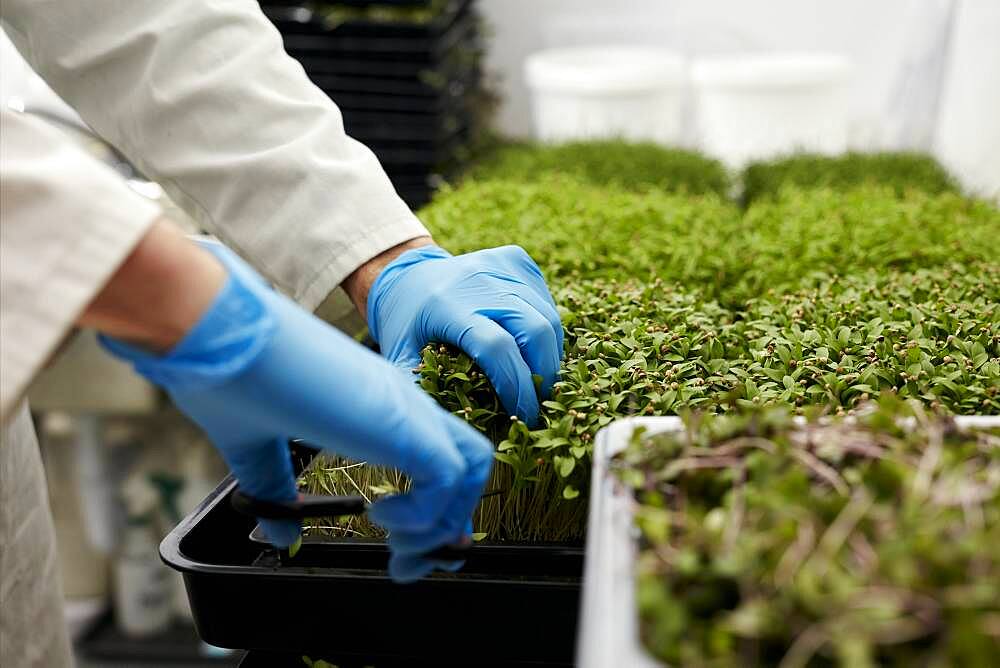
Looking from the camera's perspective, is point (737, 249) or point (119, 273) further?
point (737, 249)

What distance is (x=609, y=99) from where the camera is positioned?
303 cm

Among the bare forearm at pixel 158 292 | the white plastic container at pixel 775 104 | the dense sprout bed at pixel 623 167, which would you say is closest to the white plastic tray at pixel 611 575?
the bare forearm at pixel 158 292

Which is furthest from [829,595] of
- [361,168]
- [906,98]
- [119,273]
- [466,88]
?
[906,98]

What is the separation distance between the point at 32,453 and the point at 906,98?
3.13 metres

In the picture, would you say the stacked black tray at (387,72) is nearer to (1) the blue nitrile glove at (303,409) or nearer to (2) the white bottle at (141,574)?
(2) the white bottle at (141,574)

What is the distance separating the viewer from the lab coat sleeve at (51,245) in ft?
2.05

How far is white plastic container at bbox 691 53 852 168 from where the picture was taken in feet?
9.92

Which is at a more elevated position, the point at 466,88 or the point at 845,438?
the point at 845,438

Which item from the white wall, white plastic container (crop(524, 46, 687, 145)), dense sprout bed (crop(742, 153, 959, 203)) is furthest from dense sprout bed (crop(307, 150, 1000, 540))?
the white wall

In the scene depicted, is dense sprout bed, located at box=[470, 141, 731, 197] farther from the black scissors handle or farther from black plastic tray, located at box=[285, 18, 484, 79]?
the black scissors handle

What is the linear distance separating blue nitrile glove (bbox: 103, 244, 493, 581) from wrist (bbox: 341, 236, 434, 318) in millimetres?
457

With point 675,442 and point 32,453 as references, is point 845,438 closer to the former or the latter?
point 675,442

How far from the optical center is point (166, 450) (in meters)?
2.83

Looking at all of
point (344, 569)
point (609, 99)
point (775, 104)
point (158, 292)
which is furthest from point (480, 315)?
point (775, 104)
